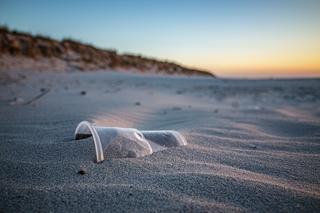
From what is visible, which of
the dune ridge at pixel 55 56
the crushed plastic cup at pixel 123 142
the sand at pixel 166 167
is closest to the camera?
the sand at pixel 166 167

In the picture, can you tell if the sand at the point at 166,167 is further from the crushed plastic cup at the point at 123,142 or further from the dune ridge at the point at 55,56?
the dune ridge at the point at 55,56

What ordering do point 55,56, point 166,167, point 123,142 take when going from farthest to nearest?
1. point 55,56
2. point 123,142
3. point 166,167

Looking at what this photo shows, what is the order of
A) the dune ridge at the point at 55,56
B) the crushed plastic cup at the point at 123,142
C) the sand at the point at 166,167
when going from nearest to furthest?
the sand at the point at 166,167 → the crushed plastic cup at the point at 123,142 → the dune ridge at the point at 55,56

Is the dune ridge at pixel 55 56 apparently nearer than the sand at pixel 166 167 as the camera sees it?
No

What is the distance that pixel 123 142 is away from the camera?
1650mm

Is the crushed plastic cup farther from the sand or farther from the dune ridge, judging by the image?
the dune ridge

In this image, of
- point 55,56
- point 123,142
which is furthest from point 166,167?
point 55,56

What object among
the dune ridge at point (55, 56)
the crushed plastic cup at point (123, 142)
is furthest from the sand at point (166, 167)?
the dune ridge at point (55, 56)

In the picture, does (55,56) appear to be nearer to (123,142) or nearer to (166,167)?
(123,142)

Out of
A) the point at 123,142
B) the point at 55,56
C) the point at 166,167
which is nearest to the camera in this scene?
the point at 166,167

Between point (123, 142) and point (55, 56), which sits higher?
point (55, 56)

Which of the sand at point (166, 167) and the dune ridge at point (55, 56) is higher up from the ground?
the dune ridge at point (55, 56)

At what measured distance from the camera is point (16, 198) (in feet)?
3.79

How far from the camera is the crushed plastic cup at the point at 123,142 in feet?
5.16
